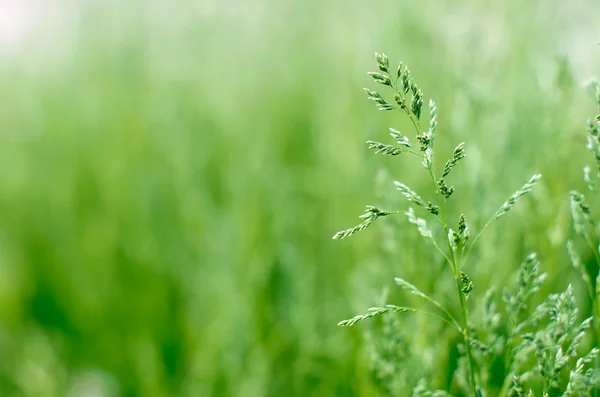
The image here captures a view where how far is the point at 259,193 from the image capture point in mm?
2297

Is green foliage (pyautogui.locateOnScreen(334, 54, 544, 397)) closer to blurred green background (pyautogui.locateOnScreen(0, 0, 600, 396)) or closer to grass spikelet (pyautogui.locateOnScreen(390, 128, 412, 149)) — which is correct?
grass spikelet (pyautogui.locateOnScreen(390, 128, 412, 149))

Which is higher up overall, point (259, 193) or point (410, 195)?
point (410, 195)

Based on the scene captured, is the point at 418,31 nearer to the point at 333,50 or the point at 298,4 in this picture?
the point at 333,50

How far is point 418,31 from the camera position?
6.64 ft

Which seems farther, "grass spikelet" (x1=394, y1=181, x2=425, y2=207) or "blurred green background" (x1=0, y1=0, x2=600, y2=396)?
"blurred green background" (x1=0, y1=0, x2=600, y2=396)

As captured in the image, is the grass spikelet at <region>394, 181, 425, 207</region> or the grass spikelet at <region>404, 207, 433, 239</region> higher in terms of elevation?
the grass spikelet at <region>394, 181, 425, 207</region>

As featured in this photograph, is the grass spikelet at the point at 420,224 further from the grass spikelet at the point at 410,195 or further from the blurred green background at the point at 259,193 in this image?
the blurred green background at the point at 259,193

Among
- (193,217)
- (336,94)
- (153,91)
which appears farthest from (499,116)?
(153,91)

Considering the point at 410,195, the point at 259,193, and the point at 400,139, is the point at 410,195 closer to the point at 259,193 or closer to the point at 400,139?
the point at 400,139

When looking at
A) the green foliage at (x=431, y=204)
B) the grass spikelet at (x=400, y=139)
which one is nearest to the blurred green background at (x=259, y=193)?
the green foliage at (x=431, y=204)

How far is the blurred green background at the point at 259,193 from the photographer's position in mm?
1588

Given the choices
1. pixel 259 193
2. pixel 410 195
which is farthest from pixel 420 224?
pixel 259 193

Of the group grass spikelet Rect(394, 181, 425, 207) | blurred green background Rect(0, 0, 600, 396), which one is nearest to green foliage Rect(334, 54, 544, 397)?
grass spikelet Rect(394, 181, 425, 207)

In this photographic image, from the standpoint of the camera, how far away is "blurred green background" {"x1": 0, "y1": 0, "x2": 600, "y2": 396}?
159 cm
